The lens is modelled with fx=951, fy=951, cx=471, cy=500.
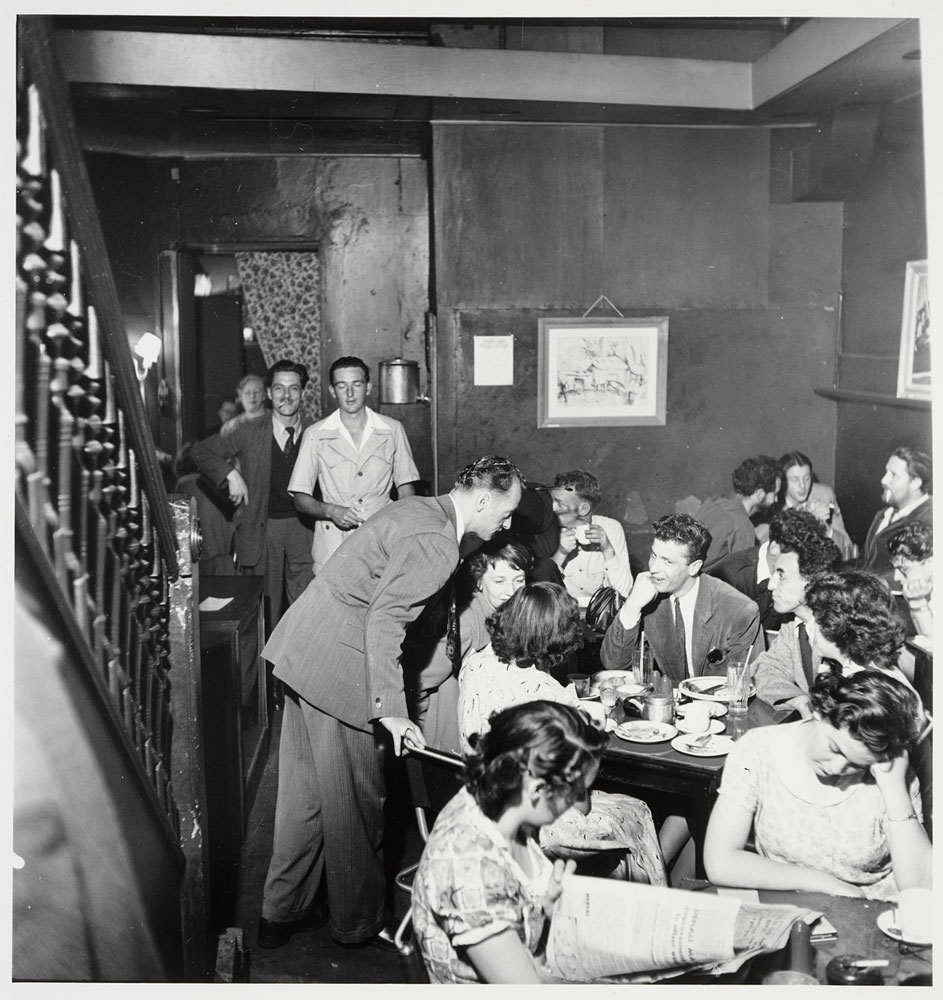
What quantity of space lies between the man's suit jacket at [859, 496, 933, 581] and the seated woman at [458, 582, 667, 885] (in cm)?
139

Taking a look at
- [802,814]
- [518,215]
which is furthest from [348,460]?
[802,814]

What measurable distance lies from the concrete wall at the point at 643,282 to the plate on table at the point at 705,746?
3001mm

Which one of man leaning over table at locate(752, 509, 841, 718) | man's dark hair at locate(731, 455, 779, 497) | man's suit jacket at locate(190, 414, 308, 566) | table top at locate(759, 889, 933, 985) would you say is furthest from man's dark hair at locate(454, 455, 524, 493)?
man's suit jacket at locate(190, 414, 308, 566)

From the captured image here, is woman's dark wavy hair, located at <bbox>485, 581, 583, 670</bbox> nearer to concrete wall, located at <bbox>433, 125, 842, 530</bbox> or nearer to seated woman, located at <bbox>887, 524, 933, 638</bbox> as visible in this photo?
seated woman, located at <bbox>887, 524, 933, 638</bbox>

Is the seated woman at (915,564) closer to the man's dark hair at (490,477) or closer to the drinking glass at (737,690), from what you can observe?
the drinking glass at (737,690)

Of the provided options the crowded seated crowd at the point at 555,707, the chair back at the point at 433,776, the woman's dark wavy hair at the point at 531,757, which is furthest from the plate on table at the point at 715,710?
the woman's dark wavy hair at the point at 531,757

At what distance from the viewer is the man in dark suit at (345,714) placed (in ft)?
9.55

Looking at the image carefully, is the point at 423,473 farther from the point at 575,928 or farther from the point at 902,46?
the point at 575,928

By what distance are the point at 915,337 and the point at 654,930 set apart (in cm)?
395

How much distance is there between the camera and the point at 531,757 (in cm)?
184

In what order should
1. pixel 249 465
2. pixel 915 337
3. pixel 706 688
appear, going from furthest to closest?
1. pixel 249 465
2. pixel 915 337
3. pixel 706 688

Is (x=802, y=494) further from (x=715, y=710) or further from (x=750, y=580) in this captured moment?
(x=715, y=710)

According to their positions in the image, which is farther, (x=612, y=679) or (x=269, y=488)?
(x=269, y=488)

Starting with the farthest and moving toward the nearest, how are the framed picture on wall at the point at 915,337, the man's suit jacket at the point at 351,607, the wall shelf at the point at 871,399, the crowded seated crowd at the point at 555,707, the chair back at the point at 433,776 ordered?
the wall shelf at the point at 871,399 → the framed picture on wall at the point at 915,337 → the man's suit jacket at the point at 351,607 → the chair back at the point at 433,776 → the crowded seated crowd at the point at 555,707
